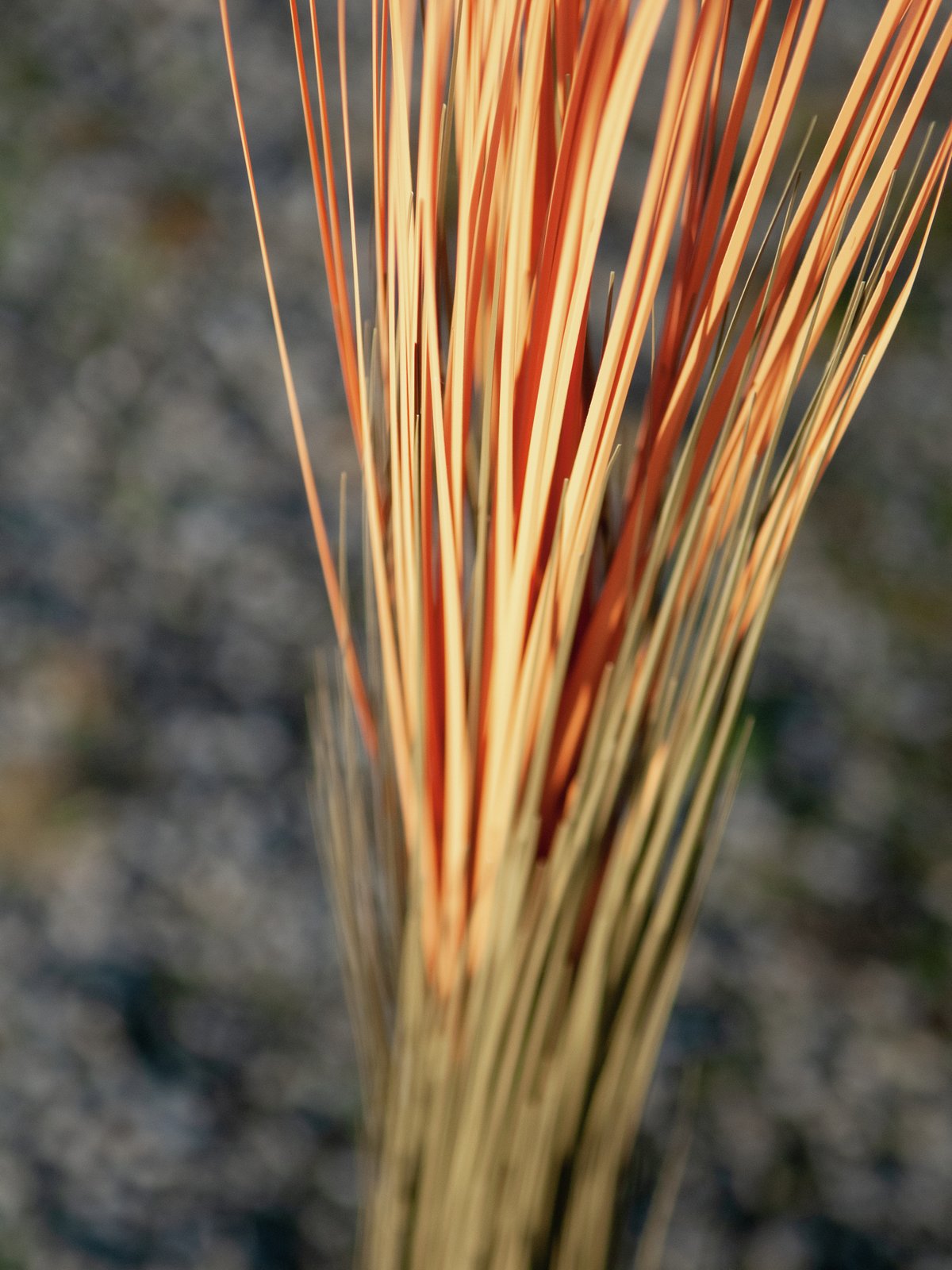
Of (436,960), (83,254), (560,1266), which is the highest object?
(83,254)

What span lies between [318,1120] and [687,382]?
857mm

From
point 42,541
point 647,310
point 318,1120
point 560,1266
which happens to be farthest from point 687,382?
point 42,541

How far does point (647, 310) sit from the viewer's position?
0.97ft

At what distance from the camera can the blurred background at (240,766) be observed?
0.94 m

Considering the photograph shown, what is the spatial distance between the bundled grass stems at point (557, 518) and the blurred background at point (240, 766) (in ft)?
2.00

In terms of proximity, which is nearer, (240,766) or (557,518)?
(557,518)

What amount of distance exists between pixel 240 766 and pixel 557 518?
2.98 ft

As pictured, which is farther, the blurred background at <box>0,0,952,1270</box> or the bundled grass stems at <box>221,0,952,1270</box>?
the blurred background at <box>0,0,952,1270</box>

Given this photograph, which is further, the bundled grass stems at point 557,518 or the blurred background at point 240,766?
the blurred background at point 240,766

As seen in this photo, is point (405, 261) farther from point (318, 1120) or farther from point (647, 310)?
point (318, 1120)

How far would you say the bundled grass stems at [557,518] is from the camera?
0.97 feet

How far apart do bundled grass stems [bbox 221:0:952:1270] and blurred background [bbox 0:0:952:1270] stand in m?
0.61

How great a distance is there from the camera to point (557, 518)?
0.33 meters

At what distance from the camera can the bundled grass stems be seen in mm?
294
